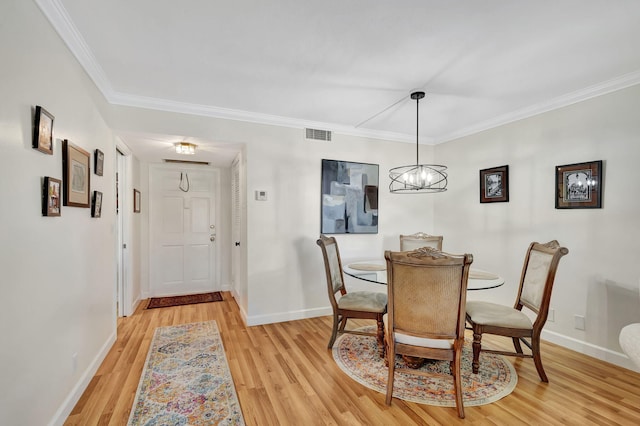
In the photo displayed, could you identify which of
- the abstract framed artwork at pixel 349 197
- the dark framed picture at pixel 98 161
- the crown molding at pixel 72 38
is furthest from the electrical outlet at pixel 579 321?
the crown molding at pixel 72 38

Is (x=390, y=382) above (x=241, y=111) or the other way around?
the other way around

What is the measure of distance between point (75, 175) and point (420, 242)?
3320 millimetres

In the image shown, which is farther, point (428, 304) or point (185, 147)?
point (185, 147)

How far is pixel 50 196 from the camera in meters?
1.64

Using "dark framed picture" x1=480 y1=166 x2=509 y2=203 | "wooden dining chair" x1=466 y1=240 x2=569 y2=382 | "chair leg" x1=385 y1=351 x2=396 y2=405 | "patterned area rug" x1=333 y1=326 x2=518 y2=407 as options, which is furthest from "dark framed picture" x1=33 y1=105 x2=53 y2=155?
"dark framed picture" x1=480 y1=166 x2=509 y2=203

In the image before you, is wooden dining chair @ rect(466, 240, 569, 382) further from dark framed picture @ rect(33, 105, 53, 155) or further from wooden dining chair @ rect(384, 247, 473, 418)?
dark framed picture @ rect(33, 105, 53, 155)

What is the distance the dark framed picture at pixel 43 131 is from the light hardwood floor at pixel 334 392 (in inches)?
65.1

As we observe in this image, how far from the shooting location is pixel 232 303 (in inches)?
170

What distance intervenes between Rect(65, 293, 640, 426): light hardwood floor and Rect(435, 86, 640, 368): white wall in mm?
424

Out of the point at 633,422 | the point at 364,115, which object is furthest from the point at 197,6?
the point at 633,422

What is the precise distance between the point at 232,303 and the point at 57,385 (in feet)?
8.55

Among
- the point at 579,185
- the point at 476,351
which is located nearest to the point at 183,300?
the point at 476,351

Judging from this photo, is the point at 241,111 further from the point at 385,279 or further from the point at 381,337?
the point at 381,337

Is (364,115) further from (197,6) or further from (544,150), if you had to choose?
(197,6)
